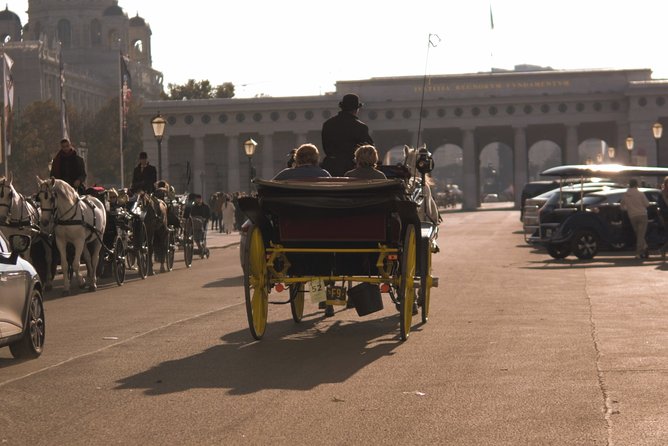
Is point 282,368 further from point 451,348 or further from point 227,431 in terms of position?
point 227,431

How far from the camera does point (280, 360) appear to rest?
1181 cm

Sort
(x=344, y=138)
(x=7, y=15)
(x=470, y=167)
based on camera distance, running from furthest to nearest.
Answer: (x=7, y=15) → (x=470, y=167) → (x=344, y=138)

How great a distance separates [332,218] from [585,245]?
16.9 m

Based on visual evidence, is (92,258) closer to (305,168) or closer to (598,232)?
(305,168)

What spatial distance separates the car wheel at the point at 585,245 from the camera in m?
29.3

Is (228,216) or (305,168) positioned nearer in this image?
(305,168)

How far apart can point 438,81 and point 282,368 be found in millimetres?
107252

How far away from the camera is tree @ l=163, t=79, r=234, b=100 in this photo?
427 ft

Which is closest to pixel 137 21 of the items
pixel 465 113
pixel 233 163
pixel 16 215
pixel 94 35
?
pixel 94 35

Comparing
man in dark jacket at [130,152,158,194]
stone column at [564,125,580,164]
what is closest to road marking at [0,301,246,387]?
man in dark jacket at [130,152,158,194]

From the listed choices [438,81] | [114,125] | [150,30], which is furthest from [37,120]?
[150,30]

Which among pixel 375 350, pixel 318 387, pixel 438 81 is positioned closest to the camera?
pixel 318 387

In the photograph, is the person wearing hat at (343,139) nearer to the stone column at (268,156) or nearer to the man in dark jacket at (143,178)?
the man in dark jacket at (143,178)

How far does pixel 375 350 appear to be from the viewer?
1249 cm
